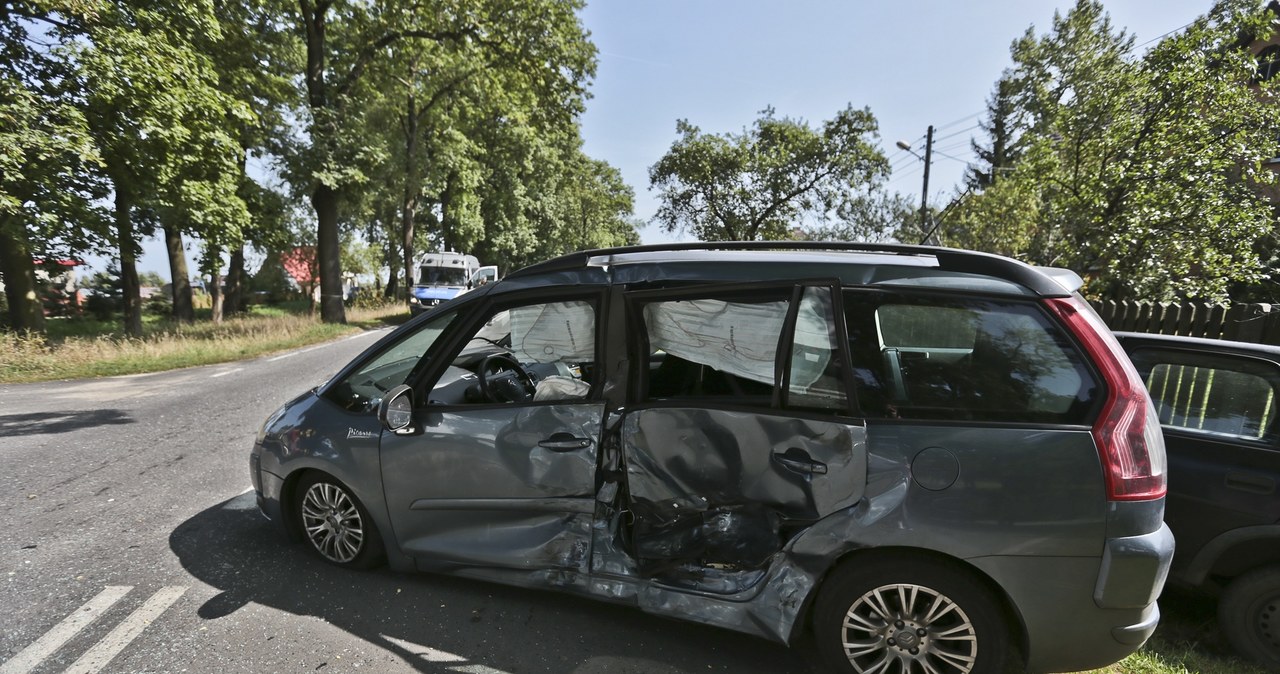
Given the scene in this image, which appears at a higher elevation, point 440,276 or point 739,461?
point 440,276

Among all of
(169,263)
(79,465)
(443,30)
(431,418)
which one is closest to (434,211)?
(169,263)

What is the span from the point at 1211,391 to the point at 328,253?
21.3 m

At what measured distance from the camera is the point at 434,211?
3653 cm

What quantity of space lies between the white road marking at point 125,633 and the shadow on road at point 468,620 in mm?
195

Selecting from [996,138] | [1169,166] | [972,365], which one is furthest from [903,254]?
[996,138]

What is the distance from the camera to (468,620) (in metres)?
2.96

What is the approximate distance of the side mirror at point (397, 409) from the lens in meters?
2.96

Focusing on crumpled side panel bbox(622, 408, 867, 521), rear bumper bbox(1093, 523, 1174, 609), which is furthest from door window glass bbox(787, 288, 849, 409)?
rear bumper bbox(1093, 523, 1174, 609)

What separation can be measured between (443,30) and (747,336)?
1793cm

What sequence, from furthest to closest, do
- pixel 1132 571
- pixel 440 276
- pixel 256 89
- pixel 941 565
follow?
1. pixel 440 276
2. pixel 256 89
3. pixel 941 565
4. pixel 1132 571

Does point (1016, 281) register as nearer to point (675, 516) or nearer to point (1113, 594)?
point (1113, 594)

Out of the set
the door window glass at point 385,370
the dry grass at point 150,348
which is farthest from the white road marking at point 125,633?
the dry grass at point 150,348

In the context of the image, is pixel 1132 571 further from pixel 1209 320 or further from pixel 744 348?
pixel 1209 320

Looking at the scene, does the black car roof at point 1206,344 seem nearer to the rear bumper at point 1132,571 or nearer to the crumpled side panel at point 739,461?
the rear bumper at point 1132,571
